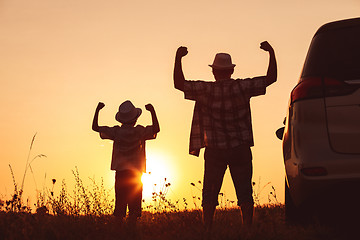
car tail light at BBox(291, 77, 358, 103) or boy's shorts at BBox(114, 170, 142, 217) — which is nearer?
car tail light at BBox(291, 77, 358, 103)

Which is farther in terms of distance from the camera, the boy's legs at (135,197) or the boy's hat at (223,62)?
the boy's legs at (135,197)

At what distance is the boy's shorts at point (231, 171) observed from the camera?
20.4 feet

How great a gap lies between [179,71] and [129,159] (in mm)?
1786

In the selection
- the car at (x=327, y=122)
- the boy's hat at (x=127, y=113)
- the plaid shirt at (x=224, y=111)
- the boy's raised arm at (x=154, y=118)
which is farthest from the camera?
the boy's hat at (x=127, y=113)

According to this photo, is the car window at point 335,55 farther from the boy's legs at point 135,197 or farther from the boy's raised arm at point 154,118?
the boy's legs at point 135,197

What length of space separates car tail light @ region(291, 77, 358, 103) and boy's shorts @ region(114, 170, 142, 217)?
335 cm

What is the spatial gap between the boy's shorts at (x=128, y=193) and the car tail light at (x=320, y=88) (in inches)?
132

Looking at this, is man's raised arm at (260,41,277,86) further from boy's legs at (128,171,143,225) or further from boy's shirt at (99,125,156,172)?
boy's legs at (128,171,143,225)

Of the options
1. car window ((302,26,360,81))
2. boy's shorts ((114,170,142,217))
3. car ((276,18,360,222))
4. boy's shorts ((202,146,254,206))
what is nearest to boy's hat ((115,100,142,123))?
boy's shorts ((114,170,142,217))

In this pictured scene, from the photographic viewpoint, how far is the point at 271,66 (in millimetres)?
6254

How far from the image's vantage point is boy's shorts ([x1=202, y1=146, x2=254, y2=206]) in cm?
622

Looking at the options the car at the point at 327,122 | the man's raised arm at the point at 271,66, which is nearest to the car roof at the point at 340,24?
the car at the point at 327,122

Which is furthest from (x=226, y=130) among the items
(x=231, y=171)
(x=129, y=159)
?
(x=129, y=159)

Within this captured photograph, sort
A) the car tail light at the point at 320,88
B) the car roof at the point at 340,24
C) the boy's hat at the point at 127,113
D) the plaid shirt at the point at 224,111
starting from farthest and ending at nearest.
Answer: the boy's hat at the point at 127,113, the plaid shirt at the point at 224,111, the car roof at the point at 340,24, the car tail light at the point at 320,88
